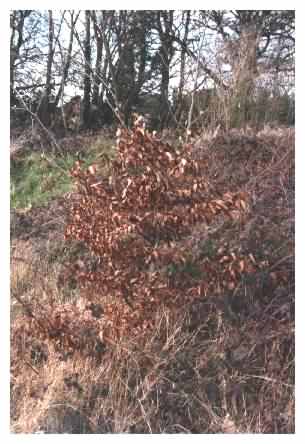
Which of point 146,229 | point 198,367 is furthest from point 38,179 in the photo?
point 198,367

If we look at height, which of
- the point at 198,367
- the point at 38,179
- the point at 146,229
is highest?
the point at 38,179

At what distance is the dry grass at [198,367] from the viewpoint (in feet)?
11.3

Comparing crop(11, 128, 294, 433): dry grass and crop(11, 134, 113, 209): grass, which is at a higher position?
crop(11, 134, 113, 209): grass

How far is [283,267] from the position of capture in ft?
12.0

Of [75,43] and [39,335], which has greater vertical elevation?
[75,43]

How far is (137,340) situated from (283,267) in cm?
102

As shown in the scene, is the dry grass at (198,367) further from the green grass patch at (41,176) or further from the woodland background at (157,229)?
the green grass patch at (41,176)

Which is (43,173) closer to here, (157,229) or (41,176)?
(41,176)

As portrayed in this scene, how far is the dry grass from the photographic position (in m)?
3.44

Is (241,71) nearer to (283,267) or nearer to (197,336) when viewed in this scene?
(283,267)

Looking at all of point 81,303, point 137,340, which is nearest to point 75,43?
point 81,303

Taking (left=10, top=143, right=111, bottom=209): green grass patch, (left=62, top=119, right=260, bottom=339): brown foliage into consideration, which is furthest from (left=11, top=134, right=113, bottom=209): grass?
(left=62, top=119, right=260, bottom=339): brown foliage

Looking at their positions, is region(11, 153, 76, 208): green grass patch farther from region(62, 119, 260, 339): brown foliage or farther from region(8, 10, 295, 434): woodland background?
region(62, 119, 260, 339): brown foliage

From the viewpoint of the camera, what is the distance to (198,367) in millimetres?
3525
